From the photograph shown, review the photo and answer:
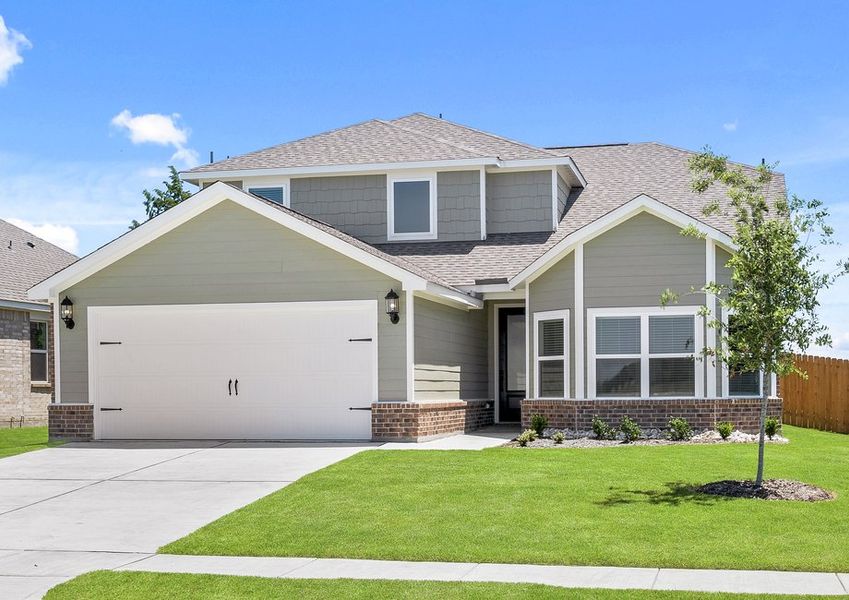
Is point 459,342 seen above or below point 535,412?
above

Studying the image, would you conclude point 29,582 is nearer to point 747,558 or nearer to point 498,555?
point 498,555

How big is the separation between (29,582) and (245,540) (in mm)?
2095

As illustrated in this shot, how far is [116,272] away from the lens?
1848cm

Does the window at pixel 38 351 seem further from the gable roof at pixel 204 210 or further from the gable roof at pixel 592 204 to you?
Answer: the gable roof at pixel 592 204

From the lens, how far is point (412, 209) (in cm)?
2250

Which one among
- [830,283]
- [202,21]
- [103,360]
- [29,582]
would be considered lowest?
[29,582]

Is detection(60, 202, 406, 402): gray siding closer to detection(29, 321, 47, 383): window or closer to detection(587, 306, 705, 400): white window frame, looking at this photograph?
detection(587, 306, 705, 400): white window frame

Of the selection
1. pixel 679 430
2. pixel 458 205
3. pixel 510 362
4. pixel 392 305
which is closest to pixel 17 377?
pixel 458 205

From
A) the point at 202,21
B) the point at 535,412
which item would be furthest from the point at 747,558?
the point at 202,21

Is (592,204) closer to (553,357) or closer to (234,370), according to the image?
(553,357)

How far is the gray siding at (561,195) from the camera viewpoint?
74.8 ft

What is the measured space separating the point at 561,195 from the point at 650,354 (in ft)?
21.0

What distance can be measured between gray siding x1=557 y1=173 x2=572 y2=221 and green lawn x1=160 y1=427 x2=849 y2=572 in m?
9.33

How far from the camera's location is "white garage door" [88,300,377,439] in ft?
58.0
